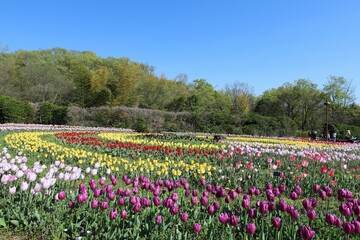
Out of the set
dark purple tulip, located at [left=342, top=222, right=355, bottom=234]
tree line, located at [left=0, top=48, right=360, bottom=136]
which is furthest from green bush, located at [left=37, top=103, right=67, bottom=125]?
dark purple tulip, located at [left=342, top=222, right=355, bottom=234]

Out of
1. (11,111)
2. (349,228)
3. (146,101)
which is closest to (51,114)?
(11,111)

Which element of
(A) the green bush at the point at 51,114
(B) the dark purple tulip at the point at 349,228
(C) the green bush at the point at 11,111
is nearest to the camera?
(B) the dark purple tulip at the point at 349,228

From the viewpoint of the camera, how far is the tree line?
2838cm

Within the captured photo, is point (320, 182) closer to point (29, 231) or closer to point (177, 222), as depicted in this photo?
point (177, 222)

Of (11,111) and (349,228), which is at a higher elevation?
(11,111)

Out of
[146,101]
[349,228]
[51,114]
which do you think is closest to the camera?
[349,228]

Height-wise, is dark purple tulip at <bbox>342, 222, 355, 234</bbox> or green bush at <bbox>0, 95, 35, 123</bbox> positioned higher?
green bush at <bbox>0, 95, 35, 123</bbox>

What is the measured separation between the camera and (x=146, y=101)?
152 ft

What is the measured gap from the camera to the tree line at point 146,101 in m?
28.4

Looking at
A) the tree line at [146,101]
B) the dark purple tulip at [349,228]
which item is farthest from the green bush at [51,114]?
the dark purple tulip at [349,228]

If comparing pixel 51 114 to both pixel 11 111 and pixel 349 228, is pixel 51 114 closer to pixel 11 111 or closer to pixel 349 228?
pixel 11 111

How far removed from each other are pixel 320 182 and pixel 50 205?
4936mm

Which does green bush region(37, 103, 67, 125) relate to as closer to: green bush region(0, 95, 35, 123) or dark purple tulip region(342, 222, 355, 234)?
green bush region(0, 95, 35, 123)

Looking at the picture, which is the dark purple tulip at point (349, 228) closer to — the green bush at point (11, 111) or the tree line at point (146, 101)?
the tree line at point (146, 101)
